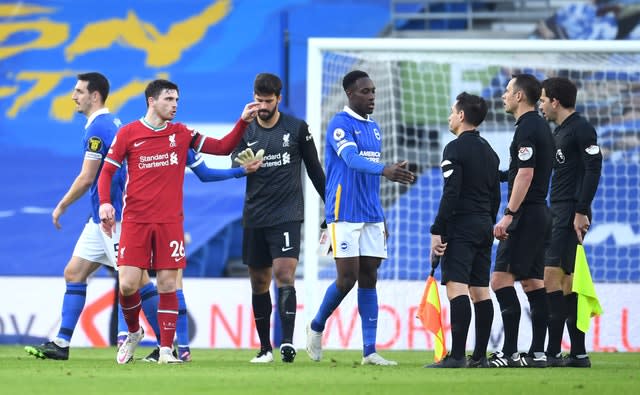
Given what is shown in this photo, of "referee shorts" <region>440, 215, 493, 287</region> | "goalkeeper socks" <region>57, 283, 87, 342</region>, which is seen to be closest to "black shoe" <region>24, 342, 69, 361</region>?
"goalkeeper socks" <region>57, 283, 87, 342</region>

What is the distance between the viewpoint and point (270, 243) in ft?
28.2

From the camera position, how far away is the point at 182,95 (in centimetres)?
1814

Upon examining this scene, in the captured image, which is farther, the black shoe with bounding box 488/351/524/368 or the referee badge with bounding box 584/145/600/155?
the referee badge with bounding box 584/145/600/155

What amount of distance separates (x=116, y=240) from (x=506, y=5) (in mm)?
11834

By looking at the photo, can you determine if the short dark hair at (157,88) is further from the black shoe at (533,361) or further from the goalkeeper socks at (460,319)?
the black shoe at (533,361)

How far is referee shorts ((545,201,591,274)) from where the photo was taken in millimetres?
8586

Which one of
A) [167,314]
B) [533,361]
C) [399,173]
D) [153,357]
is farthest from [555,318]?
[153,357]

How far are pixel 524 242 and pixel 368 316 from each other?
1.17 metres

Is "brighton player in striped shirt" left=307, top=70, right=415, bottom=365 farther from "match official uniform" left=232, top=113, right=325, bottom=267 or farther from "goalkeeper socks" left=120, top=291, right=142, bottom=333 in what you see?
"goalkeeper socks" left=120, top=291, right=142, bottom=333

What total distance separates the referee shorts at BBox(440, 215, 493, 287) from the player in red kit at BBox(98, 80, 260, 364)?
1528mm

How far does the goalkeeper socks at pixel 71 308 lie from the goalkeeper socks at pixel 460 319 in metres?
2.73

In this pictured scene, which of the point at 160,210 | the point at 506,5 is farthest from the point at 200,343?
the point at 506,5

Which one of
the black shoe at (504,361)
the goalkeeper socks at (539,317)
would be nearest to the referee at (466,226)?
the black shoe at (504,361)

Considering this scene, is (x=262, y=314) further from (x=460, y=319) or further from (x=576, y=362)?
(x=576, y=362)
